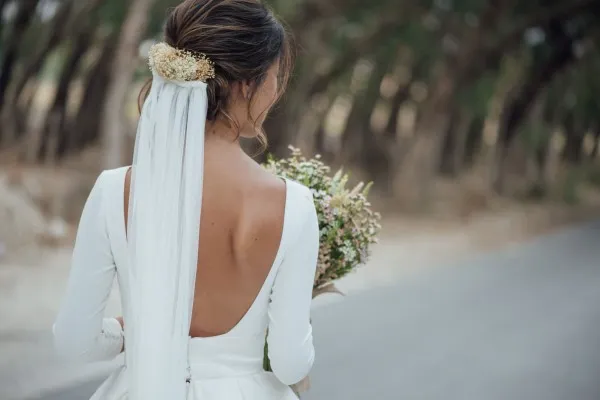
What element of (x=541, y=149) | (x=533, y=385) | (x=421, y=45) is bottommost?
(x=541, y=149)

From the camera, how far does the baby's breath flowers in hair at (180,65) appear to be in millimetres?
2041

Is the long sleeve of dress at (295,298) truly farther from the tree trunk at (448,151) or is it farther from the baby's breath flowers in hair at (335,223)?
the tree trunk at (448,151)

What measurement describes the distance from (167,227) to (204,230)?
0.09m

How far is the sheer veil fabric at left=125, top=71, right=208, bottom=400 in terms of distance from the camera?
81.0 inches

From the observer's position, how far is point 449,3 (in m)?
20.3

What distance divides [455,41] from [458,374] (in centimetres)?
1478

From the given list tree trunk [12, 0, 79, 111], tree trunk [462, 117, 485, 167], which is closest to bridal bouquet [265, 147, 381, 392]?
tree trunk [12, 0, 79, 111]

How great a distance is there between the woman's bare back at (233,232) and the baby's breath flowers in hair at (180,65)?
0.16 metres

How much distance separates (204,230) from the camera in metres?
2.06

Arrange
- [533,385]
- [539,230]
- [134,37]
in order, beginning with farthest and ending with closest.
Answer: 1. [539,230]
2. [134,37]
3. [533,385]

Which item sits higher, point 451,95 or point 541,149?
point 451,95

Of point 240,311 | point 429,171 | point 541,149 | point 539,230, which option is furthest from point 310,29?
point 240,311

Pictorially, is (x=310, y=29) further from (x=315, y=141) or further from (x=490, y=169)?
(x=490, y=169)

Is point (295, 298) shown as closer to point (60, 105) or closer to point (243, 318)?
point (243, 318)
